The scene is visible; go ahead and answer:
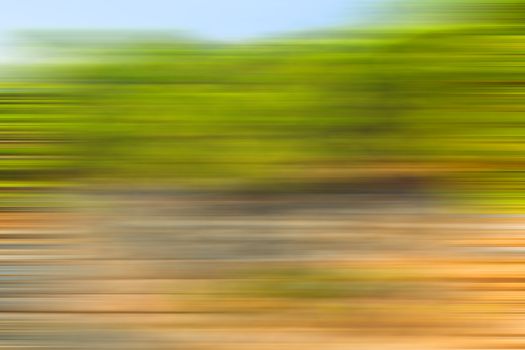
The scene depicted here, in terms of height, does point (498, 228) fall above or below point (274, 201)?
below

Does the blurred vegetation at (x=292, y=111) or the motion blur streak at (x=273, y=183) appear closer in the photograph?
the motion blur streak at (x=273, y=183)

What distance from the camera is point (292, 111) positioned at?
2688mm

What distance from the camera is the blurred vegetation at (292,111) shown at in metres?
2.64

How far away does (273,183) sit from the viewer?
2.59 metres

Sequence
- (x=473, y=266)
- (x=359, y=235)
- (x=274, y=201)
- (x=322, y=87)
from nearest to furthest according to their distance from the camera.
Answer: (x=473, y=266) < (x=359, y=235) < (x=274, y=201) < (x=322, y=87)

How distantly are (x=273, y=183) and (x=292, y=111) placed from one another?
0.88ft

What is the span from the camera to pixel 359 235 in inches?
88.7

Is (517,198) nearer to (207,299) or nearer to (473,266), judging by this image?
(473,266)

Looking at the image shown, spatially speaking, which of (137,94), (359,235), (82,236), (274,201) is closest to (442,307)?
(359,235)

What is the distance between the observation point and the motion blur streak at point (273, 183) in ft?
6.22

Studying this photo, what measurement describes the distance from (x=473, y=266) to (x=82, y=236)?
1.08 m

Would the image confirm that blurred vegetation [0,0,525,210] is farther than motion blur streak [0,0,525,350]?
Yes

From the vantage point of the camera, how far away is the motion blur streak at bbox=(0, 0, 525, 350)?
1896mm

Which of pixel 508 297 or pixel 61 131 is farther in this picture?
pixel 61 131
